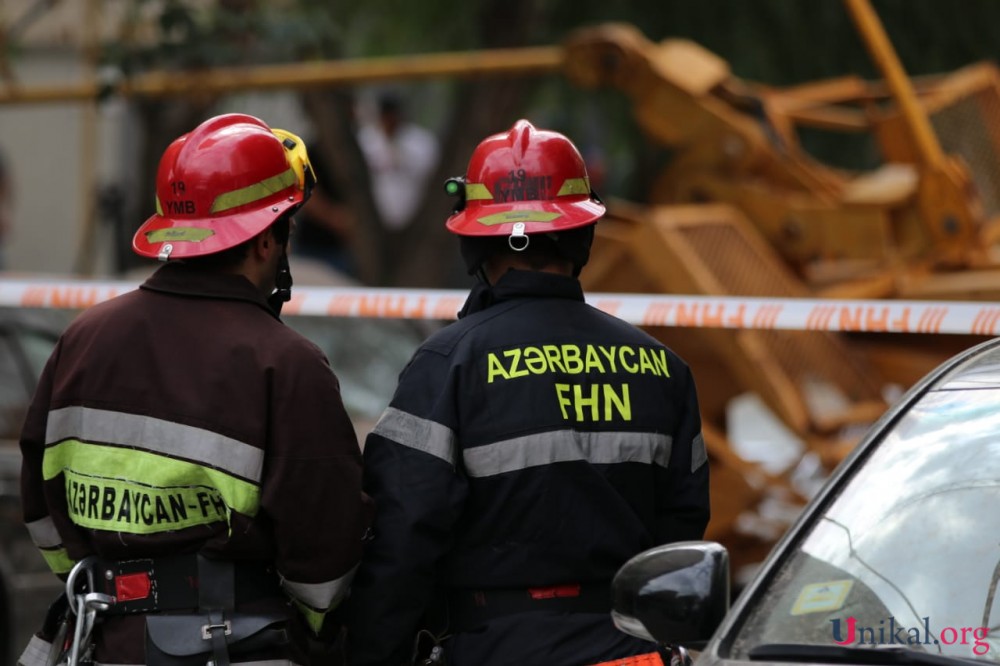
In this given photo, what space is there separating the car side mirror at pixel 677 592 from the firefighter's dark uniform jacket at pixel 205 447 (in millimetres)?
657

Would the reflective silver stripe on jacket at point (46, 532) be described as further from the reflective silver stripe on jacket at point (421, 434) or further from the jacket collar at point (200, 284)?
the reflective silver stripe on jacket at point (421, 434)

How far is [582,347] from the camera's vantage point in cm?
338

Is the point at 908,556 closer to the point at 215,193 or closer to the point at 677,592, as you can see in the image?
the point at 677,592

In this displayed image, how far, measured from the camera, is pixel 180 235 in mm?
3330

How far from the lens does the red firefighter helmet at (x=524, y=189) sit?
3.43 m

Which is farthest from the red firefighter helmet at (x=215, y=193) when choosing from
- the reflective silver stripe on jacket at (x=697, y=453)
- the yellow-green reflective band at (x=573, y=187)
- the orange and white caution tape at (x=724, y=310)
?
the orange and white caution tape at (x=724, y=310)

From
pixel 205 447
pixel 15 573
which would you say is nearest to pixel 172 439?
pixel 205 447

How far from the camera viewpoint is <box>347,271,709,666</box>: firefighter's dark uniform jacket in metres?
3.24

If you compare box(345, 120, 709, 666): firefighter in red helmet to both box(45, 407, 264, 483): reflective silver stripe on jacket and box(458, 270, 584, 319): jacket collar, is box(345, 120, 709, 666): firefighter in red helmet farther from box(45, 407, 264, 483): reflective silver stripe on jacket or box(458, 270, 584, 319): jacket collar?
box(45, 407, 264, 483): reflective silver stripe on jacket

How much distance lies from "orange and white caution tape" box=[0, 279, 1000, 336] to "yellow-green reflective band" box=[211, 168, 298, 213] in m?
1.64

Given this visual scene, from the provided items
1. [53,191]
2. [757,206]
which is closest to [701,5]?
[757,206]

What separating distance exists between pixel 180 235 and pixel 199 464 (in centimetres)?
50

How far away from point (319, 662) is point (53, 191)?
1261 cm

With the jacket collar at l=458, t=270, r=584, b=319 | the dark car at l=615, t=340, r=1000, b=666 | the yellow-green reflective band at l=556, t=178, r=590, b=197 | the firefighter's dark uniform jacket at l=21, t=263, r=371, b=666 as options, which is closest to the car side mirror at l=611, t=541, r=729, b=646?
the dark car at l=615, t=340, r=1000, b=666
